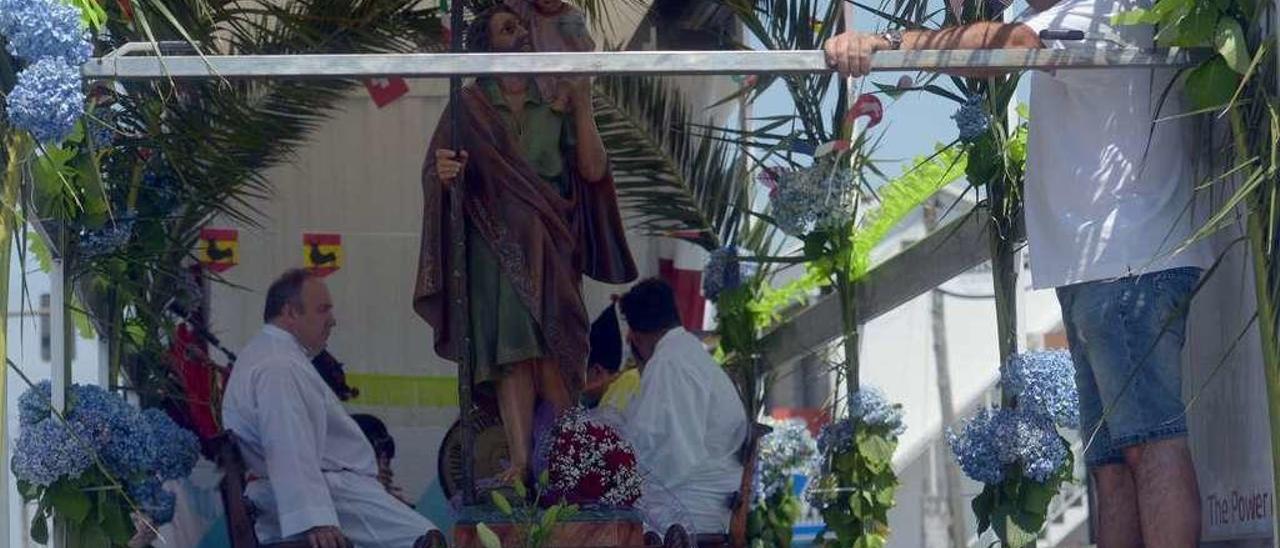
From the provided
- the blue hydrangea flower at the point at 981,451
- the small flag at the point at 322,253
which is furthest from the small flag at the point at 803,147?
the small flag at the point at 322,253

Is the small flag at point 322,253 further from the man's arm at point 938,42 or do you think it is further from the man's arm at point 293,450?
the man's arm at point 938,42

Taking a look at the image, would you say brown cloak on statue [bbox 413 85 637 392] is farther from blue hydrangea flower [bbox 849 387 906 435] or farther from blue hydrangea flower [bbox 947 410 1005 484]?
blue hydrangea flower [bbox 947 410 1005 484]

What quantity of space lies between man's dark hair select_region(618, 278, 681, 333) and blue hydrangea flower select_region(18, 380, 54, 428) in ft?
8.21

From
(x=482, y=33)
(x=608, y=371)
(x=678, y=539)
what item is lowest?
(x=678, y=539)

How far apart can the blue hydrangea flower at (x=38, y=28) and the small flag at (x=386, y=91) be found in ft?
14.3

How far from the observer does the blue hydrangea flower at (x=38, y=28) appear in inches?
196

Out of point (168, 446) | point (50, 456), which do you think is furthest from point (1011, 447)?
point (50, 456)

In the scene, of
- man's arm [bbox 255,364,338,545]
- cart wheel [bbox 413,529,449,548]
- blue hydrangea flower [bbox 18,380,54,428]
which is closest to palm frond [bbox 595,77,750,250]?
man's arm [bbox 255,364,338,545]

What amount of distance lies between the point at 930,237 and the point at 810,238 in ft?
1.42

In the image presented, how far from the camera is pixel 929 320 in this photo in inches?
1024

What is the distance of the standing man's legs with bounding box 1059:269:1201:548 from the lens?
5078 millimetres

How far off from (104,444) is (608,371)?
3.01 meters

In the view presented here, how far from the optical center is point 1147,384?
16.8ft

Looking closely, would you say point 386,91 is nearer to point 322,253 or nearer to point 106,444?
point 322,253
